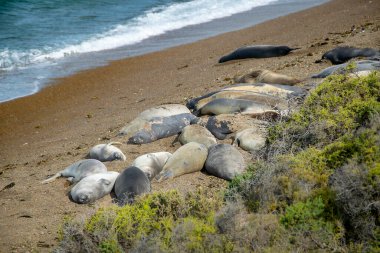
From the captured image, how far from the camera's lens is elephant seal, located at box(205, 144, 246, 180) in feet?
18.0

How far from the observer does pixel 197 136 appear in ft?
21.0

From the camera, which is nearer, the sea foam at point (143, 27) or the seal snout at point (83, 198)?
the seal snout at point (83, 198)

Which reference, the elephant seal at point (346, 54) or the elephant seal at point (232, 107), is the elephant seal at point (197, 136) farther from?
the elephant seal at point (346, 54)

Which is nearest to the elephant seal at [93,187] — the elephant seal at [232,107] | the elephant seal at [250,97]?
the elephant seal at [232,107]

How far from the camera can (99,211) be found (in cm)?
407

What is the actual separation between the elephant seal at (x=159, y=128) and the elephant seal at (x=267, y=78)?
182 centimetres

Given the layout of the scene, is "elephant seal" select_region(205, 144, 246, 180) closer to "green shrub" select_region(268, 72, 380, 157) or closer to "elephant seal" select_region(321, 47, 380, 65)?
"green shrub" select_region(268, 72, 380, 157)

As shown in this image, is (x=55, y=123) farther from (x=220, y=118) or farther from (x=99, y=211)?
(x=99, y=211)

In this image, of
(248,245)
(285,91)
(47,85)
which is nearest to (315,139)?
(248,245)

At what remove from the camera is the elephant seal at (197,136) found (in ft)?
20.6

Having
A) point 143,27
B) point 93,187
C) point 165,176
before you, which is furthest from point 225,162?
point 143,27

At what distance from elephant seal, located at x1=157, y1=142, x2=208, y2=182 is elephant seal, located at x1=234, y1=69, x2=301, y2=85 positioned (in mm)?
2703

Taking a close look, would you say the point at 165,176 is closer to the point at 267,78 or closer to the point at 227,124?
the point at 227,124

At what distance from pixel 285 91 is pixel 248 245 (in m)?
3.94
